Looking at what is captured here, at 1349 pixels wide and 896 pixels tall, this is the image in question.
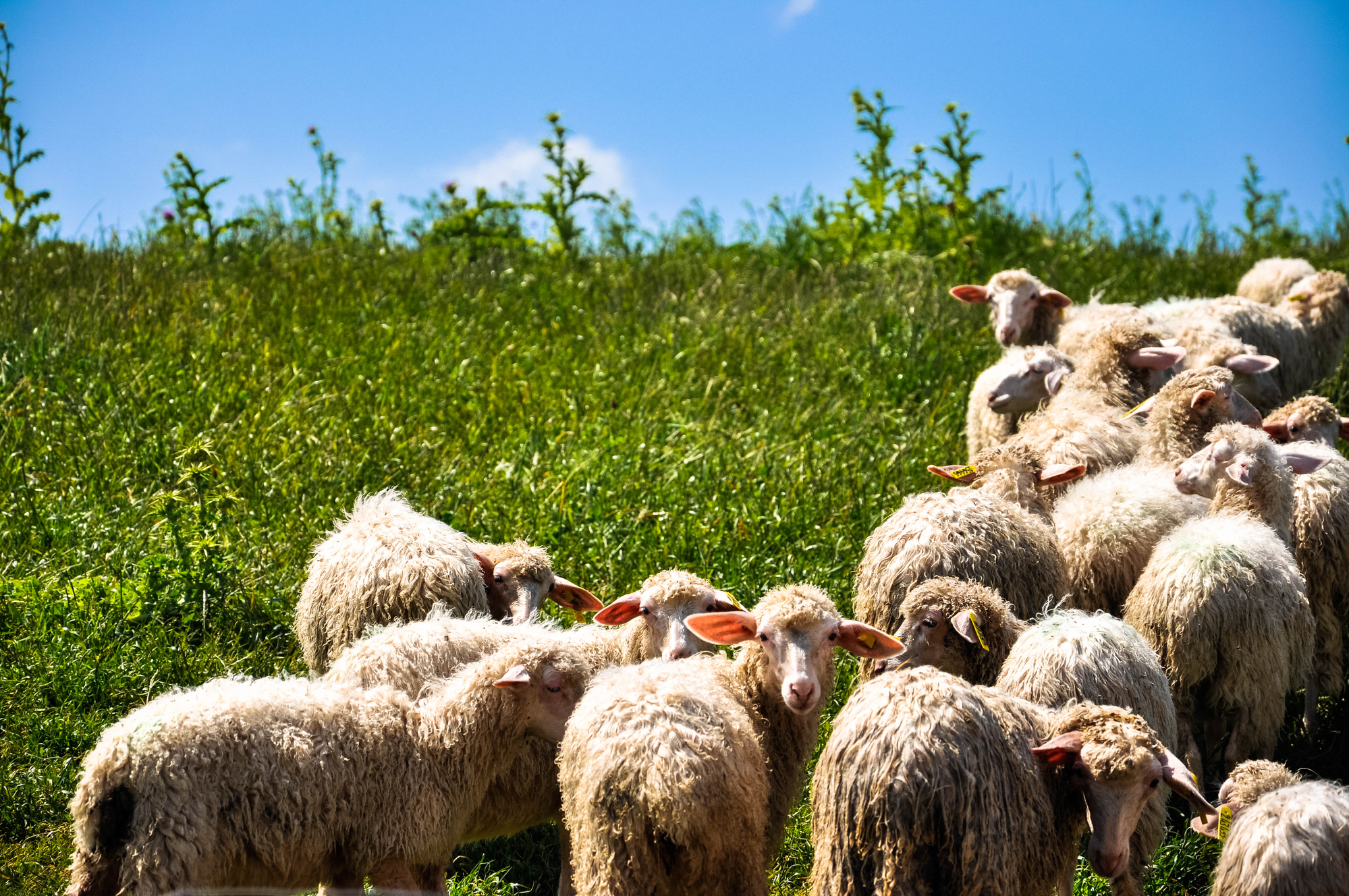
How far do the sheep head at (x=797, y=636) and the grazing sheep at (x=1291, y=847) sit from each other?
135 cm

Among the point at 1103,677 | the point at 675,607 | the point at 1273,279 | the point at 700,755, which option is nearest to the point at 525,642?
the point at 675,607

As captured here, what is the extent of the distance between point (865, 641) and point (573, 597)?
1.77m

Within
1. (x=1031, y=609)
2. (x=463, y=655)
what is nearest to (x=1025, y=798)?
(x=1031, y=609)

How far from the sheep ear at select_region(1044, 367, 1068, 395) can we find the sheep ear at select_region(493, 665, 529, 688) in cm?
446

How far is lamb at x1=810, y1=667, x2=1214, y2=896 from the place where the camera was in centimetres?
389

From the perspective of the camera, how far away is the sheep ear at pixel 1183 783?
404 cm

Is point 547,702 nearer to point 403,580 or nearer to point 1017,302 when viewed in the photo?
point 403,580

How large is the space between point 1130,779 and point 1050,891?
51cm

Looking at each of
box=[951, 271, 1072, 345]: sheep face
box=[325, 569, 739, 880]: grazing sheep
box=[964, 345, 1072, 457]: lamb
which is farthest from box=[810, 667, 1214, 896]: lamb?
box=[951, 271, 1072, 345]: sheep face

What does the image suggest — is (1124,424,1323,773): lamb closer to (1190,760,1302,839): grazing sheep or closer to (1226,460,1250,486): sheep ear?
(1226,460,1250,486): sheep ear

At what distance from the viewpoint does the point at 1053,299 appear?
9195mm

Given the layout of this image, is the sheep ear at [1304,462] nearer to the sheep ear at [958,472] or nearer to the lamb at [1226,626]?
the lamb at [1226,626]

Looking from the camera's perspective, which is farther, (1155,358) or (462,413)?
(462,413)

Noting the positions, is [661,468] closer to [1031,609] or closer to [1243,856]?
[1031,609]
